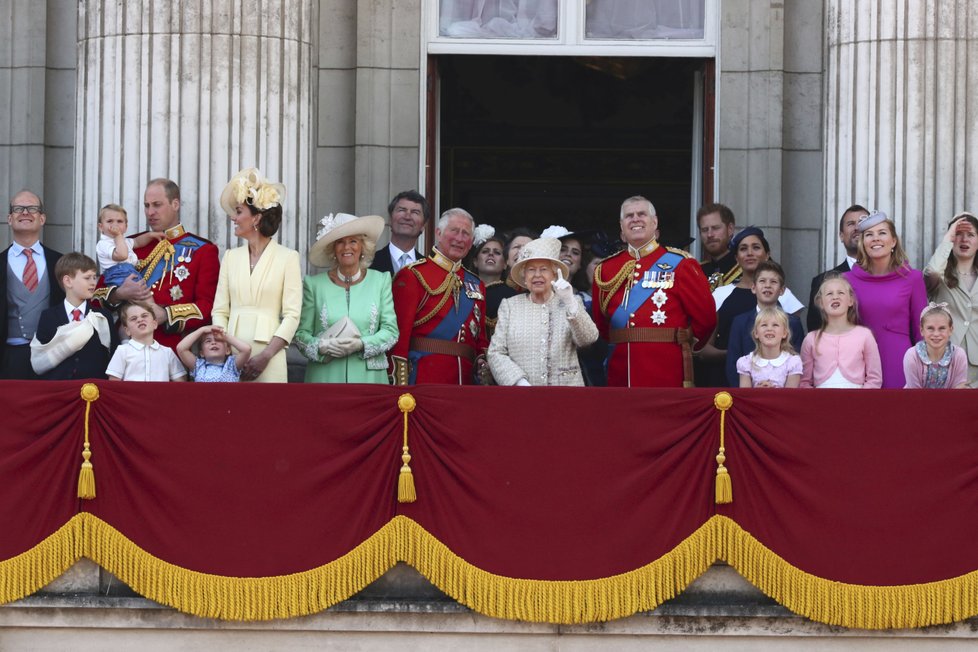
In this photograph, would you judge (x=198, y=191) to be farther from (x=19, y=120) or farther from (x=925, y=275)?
(x=925, y=275)

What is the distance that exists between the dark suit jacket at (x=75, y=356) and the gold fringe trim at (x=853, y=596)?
341cm

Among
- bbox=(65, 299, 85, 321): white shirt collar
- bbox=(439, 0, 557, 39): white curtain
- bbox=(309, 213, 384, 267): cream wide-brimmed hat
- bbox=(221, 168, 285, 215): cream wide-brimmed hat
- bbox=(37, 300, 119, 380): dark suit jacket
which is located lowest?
bbox=(37, 300, 119, 380): dark suit jacket

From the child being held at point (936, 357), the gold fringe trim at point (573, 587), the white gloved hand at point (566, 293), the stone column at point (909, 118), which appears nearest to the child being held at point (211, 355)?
the gold fringe trim at point (573, 587)

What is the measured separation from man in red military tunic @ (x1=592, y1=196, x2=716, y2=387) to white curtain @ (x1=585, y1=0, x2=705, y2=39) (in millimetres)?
2522

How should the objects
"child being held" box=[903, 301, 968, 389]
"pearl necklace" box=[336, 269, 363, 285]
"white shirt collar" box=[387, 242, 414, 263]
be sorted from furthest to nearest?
"white shirt collar" box=[387, 242, 414, 263] < "pearl necklace" box=[336, 269, 363, 285] < "child being held" box=[903, 301, 968, 389]

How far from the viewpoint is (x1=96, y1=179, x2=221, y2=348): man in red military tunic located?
10.7 metres

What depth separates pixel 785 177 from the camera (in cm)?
1309

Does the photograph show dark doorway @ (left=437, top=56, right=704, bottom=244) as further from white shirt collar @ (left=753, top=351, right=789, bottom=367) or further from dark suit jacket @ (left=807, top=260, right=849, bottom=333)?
white shirt collar @ (left=753, top=351, right=789, bottom=367)

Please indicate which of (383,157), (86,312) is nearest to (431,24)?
(383,157)

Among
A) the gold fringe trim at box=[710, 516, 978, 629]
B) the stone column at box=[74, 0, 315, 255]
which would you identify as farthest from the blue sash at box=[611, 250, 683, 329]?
the stone column at box=[74, 0, 315, 255]

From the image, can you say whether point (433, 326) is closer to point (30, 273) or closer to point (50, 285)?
point (50, 285)

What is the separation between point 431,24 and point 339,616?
493 centimetres

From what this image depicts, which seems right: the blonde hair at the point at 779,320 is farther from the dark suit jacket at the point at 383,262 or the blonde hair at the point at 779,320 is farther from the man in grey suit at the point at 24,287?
the man in grey suit at the point at 24,287

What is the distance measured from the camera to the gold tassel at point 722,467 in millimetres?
9656
